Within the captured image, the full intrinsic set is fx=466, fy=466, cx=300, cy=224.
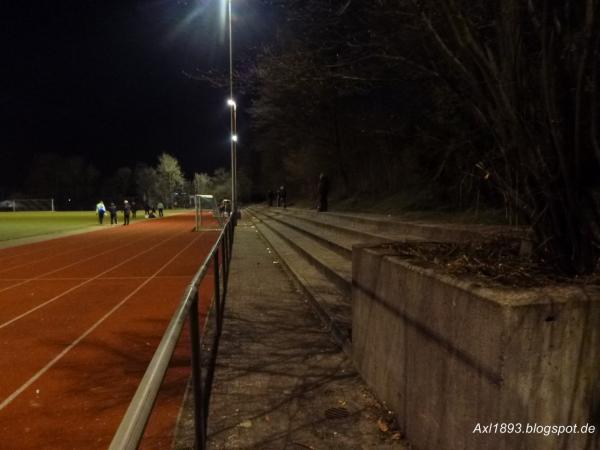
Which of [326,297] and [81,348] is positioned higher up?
[326,297]

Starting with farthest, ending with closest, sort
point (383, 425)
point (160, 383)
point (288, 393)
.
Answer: point (288, 393) → point (383, 425) → point (160, 383)

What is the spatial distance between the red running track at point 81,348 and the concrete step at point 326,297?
65.1 inches

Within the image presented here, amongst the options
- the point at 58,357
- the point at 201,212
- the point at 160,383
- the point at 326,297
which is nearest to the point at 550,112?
the point at 160,383

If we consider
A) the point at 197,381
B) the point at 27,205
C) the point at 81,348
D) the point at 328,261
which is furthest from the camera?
the point at 27,205

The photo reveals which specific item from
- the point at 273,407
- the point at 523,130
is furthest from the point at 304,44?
the point at 273,407

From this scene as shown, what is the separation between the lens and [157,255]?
48.1 feet

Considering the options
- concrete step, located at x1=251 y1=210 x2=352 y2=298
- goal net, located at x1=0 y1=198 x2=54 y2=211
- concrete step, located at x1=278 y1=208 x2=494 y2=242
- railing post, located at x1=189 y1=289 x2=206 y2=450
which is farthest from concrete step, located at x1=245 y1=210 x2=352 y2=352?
goal net, located at x1=0 y1=198 x2=54 y2=211

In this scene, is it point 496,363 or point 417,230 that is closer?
point 496,363

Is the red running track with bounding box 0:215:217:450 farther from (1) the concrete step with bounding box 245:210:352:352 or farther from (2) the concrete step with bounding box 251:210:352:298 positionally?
(2) the concrete step with bounding box 251:210:352:298

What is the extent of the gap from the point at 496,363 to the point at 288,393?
209 cm

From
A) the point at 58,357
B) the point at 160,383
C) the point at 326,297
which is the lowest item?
the point at 58,357

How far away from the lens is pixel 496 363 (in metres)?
2.13

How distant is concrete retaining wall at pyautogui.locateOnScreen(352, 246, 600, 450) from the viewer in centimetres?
205

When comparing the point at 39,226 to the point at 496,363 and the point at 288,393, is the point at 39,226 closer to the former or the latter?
the point at 288,393
